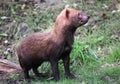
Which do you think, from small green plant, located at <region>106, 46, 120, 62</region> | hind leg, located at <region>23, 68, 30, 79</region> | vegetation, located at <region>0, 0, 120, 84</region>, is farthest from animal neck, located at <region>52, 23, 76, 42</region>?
small green plant, located at <region>106, 46, 120, 62</region>

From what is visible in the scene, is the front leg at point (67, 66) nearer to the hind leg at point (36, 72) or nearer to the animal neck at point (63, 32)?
the animal neck at point (63, 32)

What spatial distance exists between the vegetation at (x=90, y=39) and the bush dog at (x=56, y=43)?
441 millimetres

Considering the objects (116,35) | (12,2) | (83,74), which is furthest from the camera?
(12,2)

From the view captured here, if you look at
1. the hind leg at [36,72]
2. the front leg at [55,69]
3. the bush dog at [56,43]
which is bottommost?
the hind leg at [36,72]

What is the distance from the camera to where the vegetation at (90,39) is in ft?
28.3

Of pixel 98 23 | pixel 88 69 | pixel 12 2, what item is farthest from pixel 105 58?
pixel 12 2

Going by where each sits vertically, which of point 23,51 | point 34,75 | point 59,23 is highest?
point 59,23

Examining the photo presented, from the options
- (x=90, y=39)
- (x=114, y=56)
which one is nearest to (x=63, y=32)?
(x=114, y=56)

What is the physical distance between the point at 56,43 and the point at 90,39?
2471 millimetres

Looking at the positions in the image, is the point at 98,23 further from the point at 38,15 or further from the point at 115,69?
the point at 115,69

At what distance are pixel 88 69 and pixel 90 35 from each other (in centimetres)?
174

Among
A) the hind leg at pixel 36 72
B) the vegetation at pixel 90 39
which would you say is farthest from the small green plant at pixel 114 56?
the hind leg at pixel 36 72

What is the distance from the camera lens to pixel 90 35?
35.1 feet

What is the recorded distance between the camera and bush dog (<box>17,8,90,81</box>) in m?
8.06
